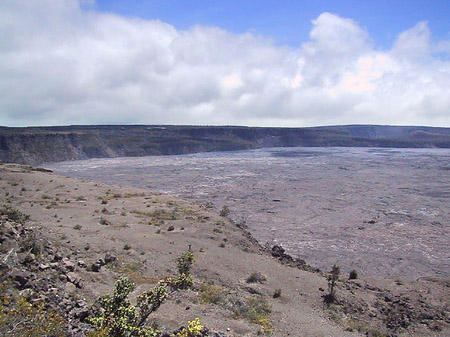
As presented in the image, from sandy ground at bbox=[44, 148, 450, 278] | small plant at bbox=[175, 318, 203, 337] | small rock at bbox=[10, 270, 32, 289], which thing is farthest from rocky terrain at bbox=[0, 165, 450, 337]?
sandy ground at bbox=[44, 148, 450, 278]

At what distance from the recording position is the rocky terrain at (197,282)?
923cm

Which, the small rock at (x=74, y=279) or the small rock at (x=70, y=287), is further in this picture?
the small rock at (x=74, y=279)

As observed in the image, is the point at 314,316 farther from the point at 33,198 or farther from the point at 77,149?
the point at 77,149

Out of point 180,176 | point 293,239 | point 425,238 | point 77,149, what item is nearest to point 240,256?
point 293,239

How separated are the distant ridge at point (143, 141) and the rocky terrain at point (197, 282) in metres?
80.8

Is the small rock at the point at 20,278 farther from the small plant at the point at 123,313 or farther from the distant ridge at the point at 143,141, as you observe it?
the distant ridge at the point at 143,141

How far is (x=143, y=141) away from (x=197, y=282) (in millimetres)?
123135

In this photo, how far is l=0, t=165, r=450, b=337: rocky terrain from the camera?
9227 millimetres

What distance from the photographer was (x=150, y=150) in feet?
413

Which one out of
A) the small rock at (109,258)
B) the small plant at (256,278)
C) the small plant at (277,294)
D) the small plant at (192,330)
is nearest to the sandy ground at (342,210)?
the small plant at (256,278)

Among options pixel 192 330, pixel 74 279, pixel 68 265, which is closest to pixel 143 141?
pixel 68 265

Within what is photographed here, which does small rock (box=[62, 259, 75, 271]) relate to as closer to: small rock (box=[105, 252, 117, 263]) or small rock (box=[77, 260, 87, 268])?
small rock (box=[77, 260, 87, 268])

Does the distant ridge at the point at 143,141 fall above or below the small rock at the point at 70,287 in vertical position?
above

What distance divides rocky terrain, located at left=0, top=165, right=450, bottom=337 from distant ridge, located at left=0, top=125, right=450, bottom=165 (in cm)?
8076
